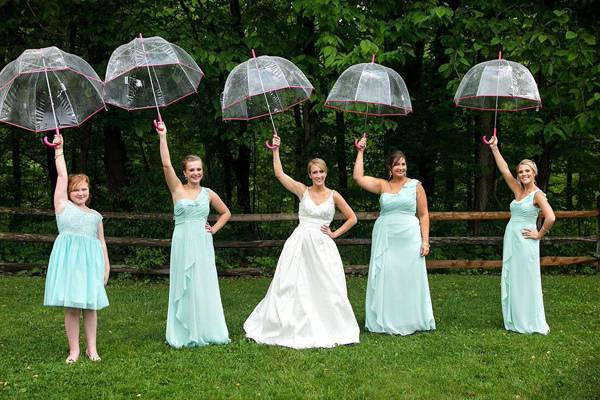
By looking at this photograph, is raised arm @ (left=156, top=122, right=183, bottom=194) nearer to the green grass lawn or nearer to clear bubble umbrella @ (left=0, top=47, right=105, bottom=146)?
clear bubble umbrella @ (left=0, top=47, right=105, bottom=146)

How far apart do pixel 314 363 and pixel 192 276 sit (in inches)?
64.3

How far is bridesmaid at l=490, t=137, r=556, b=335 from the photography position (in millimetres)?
8117

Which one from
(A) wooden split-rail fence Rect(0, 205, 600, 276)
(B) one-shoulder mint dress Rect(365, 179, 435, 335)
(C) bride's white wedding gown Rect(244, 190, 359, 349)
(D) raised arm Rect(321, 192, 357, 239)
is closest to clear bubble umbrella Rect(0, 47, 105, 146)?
(C) bride's white wedding gown Rect(244, 190, 359, 349)

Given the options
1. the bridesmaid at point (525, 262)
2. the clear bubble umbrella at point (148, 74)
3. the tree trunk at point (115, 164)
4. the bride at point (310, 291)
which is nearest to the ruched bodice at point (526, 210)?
the bridesmaid at point (525, 262)

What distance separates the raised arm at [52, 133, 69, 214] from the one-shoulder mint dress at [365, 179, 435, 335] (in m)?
3.57

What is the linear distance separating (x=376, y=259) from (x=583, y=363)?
2600 mm

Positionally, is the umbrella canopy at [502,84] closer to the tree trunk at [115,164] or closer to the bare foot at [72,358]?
the bare foot at [72,358]

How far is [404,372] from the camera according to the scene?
254 inches

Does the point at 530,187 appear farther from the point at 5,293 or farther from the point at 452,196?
the point at 452,196

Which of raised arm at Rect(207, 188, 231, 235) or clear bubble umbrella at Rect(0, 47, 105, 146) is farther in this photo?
raised arm at Rect(207, 188, 231, 235)

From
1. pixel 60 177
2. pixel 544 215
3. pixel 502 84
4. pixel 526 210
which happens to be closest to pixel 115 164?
pixel 60 177

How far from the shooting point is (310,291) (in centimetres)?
773

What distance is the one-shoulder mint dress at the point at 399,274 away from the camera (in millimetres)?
8273

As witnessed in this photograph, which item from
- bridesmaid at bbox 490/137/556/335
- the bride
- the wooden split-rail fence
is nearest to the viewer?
the bride
